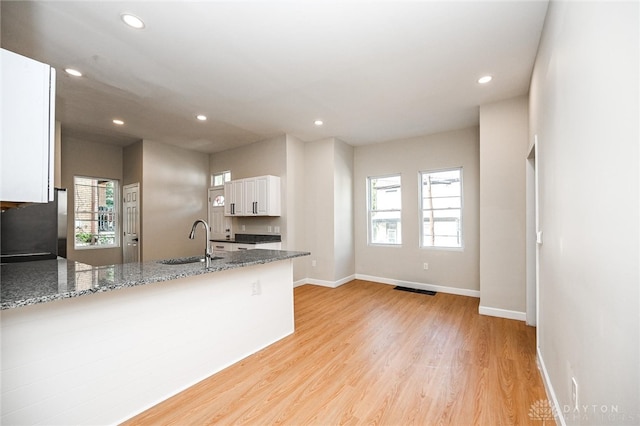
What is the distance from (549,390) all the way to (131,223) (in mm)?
6898

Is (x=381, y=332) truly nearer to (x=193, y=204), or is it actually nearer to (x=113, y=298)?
(x=113, y=298)

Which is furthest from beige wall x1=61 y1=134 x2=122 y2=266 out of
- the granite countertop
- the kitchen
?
the granite countertop

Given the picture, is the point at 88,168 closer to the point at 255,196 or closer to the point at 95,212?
the point at 95,212

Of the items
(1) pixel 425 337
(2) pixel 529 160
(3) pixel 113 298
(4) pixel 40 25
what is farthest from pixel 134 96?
(2) pixel 529 160

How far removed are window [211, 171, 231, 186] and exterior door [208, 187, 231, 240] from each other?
21cm

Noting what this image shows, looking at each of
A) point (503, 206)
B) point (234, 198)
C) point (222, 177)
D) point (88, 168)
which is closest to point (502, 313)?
point (503, 206)

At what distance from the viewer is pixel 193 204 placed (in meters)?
6.40

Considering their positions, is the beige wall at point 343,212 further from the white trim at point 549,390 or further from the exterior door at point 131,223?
the exterior door at point 131,223

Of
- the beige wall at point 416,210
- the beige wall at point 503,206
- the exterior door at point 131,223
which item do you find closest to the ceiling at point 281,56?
the beige wall at point 503,206

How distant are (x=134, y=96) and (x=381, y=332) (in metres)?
4.20

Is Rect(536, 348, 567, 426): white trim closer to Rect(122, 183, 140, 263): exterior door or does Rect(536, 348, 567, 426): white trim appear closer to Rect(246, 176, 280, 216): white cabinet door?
Rect(246, 176, 280, 216): white cabinet door

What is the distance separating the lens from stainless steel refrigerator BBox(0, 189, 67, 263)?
2.89 metres

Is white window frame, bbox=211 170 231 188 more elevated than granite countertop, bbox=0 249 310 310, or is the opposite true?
white window frame, bbox=211 170 231 188

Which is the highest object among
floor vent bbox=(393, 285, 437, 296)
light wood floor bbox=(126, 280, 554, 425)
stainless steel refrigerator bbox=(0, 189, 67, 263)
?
stainless steel refrigerator bbox=(0, 189, 67, 263)
